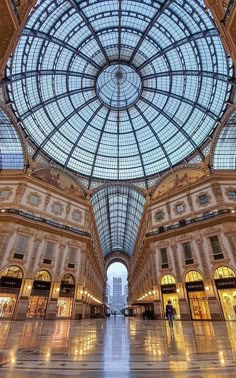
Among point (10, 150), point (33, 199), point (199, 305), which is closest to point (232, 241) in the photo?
point (199, 305)

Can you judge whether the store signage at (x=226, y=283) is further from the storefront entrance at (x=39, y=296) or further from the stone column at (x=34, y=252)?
the stone column at (x=34, y=252)

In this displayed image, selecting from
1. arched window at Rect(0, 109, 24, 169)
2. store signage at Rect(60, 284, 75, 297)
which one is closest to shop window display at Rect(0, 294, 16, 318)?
store signage at Rect(60, 284, 75, 297)

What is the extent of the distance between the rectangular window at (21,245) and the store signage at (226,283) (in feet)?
83.2

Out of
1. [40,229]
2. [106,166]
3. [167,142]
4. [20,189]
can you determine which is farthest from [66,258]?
[167,142]

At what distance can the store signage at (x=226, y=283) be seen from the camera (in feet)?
81.5

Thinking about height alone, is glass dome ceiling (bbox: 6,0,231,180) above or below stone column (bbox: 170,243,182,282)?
above

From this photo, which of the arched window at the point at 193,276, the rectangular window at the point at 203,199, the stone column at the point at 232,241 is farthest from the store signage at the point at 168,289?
the rectangular window at the point at 203,199

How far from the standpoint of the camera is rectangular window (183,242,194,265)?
95.3 feet

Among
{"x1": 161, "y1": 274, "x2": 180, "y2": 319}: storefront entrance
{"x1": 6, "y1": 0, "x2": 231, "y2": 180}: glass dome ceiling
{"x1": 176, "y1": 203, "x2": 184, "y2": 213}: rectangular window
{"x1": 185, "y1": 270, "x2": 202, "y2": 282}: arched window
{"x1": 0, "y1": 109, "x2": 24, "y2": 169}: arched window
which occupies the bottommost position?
{"x1": 161, "y1": 274, "x2": 180, "y2": 319}: storefront entrance

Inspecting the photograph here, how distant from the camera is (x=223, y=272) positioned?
26000 mm

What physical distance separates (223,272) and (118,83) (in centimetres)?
3651

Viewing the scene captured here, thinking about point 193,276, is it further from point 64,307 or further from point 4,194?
point 4,194

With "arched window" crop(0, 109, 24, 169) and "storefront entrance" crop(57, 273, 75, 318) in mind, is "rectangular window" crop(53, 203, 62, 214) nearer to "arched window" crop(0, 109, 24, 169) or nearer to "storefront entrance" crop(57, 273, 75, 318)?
"arched window" crop(0, 109, 24, 169)

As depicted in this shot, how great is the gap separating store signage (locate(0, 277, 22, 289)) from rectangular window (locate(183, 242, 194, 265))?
73.6 feet
